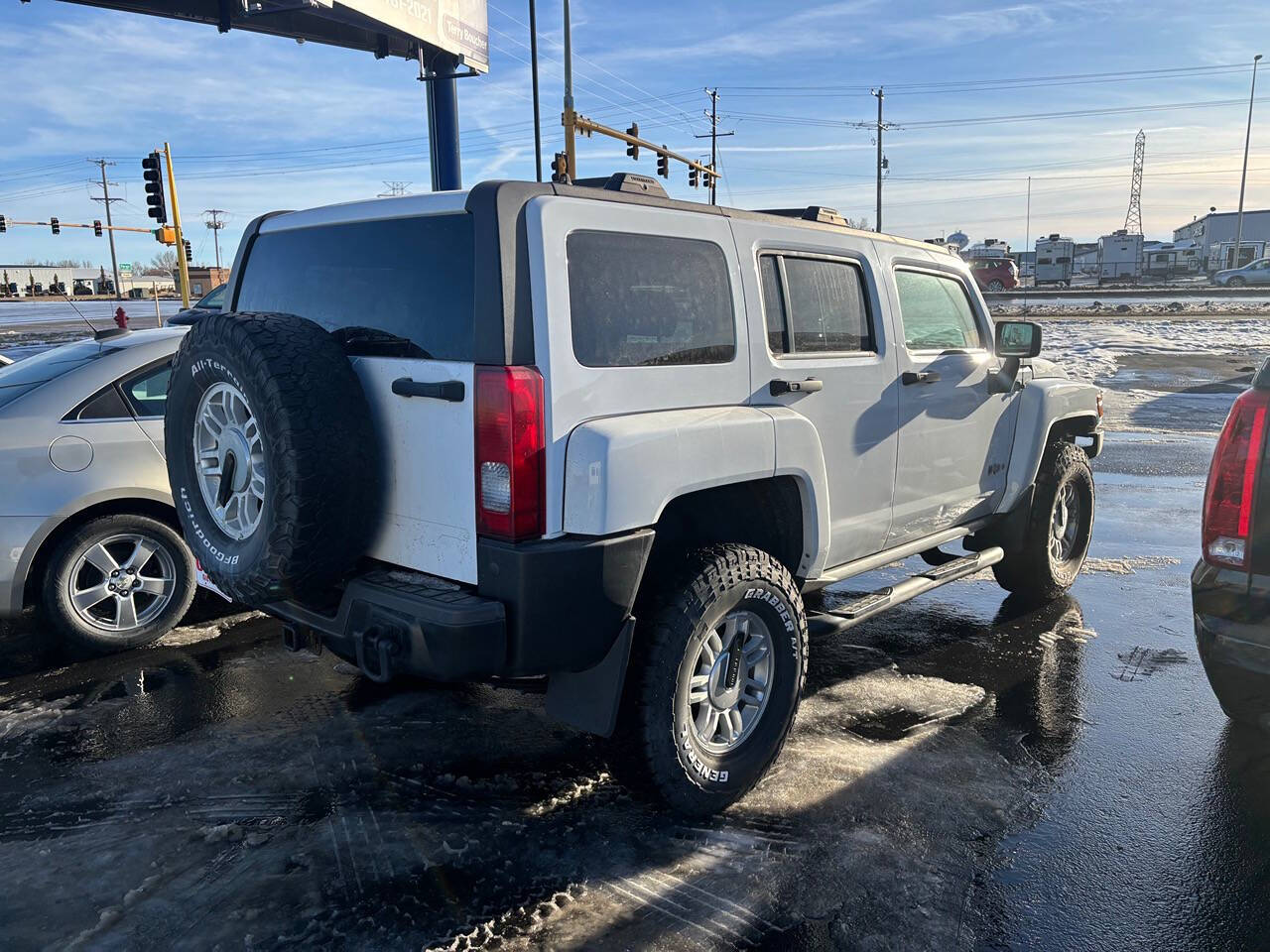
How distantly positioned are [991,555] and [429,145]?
55.1 ft

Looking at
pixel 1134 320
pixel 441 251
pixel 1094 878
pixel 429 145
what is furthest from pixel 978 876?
pixel 1134 320

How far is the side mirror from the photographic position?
4.97 meters

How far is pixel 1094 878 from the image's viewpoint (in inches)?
118

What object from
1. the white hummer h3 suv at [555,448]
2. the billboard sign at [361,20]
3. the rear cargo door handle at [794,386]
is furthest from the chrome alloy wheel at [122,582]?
the billboard sign at [361,20]

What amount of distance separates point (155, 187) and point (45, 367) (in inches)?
747

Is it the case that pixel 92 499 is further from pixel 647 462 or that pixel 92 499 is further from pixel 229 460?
pixel 647 462

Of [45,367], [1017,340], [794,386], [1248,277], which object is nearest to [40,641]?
[45,367]

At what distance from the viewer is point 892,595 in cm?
428

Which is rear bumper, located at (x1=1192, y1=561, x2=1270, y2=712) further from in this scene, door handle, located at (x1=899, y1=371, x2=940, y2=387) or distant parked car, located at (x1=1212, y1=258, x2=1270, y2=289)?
distant parked car, located at (x1=1212, y1=258, x2=1270, y2=289)

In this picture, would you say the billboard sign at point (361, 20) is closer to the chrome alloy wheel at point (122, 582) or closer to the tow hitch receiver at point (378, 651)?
the chrome alloy wheel at point (122, 582)

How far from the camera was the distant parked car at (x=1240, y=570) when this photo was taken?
3.12 meters

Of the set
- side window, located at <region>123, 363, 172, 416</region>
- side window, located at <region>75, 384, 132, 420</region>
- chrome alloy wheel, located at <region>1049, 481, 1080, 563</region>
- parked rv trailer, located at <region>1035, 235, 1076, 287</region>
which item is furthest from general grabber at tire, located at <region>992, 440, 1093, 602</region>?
parked rv trailer, located at <region>1035, 235, 1076, 287</region>

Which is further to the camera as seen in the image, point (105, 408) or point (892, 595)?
point (105, 408)

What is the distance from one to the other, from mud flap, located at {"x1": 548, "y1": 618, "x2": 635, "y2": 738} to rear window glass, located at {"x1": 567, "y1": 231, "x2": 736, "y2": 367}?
0.90 metres
